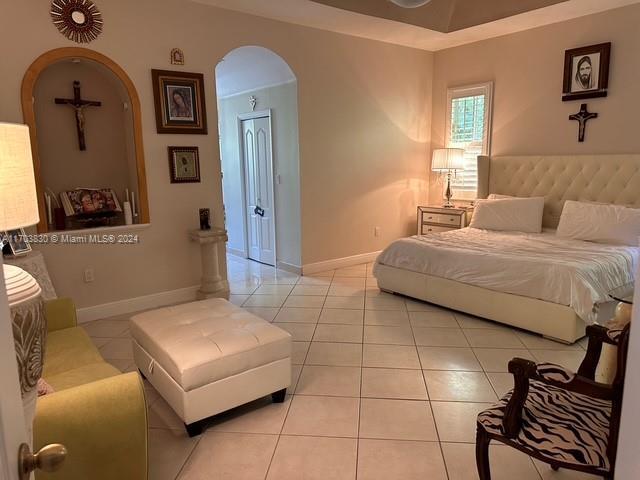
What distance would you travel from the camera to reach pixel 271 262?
6.12 meters

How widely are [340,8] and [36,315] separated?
437 centimetres

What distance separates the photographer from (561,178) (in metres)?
5.06

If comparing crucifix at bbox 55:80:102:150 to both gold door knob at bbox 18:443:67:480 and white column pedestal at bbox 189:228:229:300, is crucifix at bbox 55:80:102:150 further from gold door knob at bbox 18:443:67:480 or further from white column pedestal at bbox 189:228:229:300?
gold door knob at bbox 18:443:67:480

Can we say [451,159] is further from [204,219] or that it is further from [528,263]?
[204,219]

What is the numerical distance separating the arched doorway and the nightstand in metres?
1.83

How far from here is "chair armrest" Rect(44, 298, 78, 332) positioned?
2713 millimetres

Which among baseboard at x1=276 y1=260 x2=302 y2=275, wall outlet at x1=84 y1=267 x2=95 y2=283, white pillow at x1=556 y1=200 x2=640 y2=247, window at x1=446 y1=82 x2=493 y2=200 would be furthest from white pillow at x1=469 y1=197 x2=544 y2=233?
wall outlet at x1=84 y1=267 x2=95 y2=283

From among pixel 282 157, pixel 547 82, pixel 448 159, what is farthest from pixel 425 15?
pixel 282 157

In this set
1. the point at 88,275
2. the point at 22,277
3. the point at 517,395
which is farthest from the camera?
the point at 88,275

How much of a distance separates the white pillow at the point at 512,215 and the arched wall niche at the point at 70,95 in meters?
3.74

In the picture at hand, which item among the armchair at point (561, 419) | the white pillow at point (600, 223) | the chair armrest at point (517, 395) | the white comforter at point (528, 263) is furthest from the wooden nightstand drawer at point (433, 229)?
the chair armrest at point (517, 395)

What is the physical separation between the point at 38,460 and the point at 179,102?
4011 mm

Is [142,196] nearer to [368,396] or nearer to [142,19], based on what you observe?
[142,19]

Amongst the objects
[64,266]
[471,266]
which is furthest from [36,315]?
[471,266]
